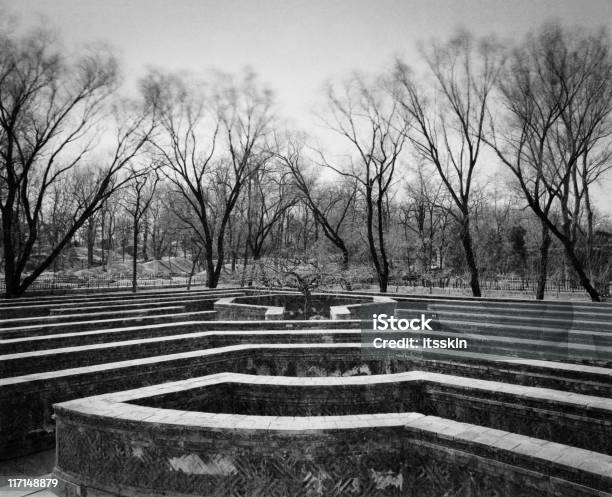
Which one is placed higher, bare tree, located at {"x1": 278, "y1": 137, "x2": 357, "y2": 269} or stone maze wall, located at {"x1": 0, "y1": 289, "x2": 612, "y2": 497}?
bare tree, located at {"x1": 278, "y1": 137, "x2": 357, "y2": 269}

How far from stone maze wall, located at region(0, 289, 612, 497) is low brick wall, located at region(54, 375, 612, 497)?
0.04 feet

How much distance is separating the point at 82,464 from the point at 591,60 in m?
24.0

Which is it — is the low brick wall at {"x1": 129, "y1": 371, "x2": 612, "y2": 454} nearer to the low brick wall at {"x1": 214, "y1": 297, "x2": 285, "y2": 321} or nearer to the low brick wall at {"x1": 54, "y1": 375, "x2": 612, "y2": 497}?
the low brick wall at {"x1": 54, "y1": 375, "x2": 612, "y2": 497}

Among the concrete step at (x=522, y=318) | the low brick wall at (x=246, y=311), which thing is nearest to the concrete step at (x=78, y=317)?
the low brick wall at (x=246, y=311)

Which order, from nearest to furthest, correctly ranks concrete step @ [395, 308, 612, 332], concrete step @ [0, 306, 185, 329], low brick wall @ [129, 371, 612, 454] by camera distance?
low brick wall @ [129, 371, 612, 454], concrete step @ [0, 306, 185, 329], concrete step @ [395, 308, 612, 332]

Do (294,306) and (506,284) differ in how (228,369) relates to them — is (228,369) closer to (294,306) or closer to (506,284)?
(294,306)

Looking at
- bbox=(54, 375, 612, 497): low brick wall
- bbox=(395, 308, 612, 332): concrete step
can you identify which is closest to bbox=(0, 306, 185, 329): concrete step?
bbox=(54, 375, 612, 497): low brick wall

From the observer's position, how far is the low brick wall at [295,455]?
13.0 ft

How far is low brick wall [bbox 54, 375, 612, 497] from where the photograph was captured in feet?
13.0

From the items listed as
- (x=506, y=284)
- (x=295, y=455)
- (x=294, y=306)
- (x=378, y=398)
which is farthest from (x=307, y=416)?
(x=506, y=284)

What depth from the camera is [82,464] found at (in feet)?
15.0

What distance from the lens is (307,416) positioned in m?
5.55

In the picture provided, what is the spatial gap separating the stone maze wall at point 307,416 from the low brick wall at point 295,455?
0.04 ft

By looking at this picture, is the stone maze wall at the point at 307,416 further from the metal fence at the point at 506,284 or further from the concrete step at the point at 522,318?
the metal fence at the point at 506,284
